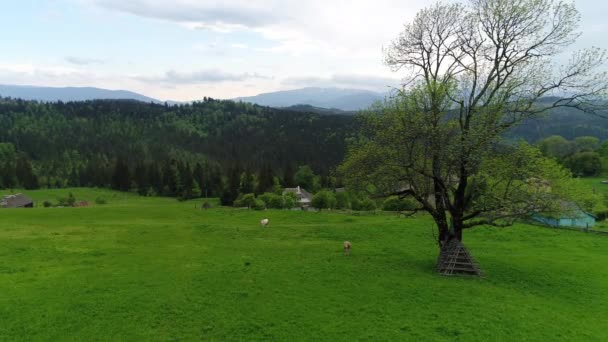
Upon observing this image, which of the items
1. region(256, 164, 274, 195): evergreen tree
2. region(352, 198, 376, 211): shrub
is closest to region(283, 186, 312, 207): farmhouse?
region(256, 164, 274, 195): evergreen tree

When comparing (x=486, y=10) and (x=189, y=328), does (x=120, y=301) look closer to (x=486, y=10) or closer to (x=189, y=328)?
(x=189, y=328)

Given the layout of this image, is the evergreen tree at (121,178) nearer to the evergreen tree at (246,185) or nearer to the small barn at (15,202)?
the small barn at (15,202)

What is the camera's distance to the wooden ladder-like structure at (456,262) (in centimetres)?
2381

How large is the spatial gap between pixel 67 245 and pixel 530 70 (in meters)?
36.4

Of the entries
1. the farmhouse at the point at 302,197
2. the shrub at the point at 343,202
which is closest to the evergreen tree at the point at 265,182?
the farmhouse at the point at 302,197

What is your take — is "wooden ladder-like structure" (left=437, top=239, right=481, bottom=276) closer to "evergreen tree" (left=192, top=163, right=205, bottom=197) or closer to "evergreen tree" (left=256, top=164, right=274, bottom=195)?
"evergreen tree" (left=256, top=164, right=274, bottom=195)

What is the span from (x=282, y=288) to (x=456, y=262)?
11.7 meters

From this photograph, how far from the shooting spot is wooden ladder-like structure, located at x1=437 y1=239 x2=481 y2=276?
938 inches

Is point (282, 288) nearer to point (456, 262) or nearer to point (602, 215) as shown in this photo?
point (456, 262)

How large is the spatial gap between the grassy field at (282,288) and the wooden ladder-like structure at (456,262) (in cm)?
105

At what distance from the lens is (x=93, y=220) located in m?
45.6

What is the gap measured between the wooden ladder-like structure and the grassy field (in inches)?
41.5

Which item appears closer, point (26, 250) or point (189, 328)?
point (189, 328)

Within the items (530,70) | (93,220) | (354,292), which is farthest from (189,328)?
(93,220)
